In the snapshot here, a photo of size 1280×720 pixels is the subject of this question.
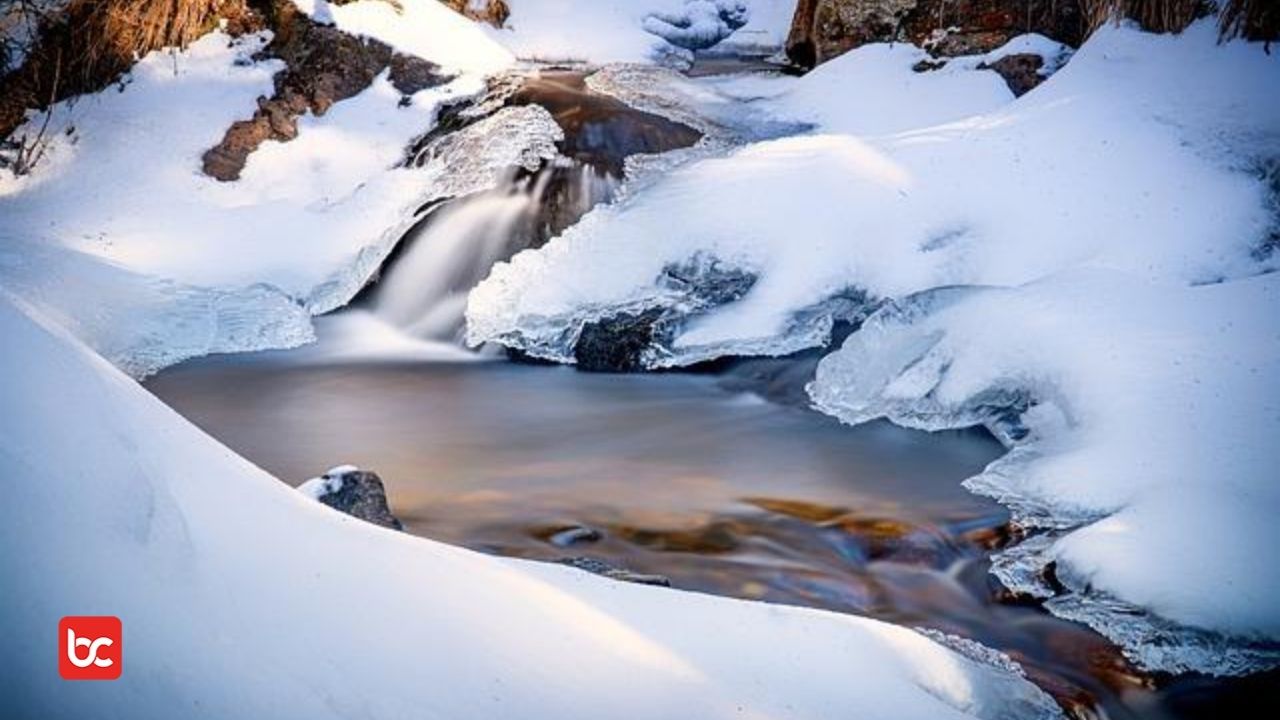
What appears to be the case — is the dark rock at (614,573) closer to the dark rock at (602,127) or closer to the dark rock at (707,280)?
the dark rock at (707,280)

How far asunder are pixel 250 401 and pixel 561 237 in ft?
7.35

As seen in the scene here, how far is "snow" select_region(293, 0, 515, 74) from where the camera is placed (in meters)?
8.88

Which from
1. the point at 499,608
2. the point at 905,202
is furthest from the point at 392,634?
the point at 905,202

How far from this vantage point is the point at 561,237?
6973 mm

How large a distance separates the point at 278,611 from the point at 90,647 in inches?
11.8

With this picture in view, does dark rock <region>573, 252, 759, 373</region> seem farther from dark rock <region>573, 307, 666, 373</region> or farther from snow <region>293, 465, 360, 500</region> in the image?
snow <region>293, 465, 360, 500</region>

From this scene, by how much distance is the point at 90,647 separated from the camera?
1.38 metres

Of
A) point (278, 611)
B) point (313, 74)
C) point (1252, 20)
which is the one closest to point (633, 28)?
point (313, 74)

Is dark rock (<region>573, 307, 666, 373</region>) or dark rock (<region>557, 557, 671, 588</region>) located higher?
dark rock (<region>557, 557, 671, 588</region>)

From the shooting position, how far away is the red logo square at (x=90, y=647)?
51.4 inches

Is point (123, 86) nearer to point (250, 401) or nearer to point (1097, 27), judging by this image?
point (250, 401)

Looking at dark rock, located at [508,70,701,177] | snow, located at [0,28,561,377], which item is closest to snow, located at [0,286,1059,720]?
snow, located at [0,28,561,377]

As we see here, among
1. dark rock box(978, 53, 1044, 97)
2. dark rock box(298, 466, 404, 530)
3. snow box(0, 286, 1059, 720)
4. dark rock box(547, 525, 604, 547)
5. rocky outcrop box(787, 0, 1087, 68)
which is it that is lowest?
dark rock box(547, 525, 604, 547)

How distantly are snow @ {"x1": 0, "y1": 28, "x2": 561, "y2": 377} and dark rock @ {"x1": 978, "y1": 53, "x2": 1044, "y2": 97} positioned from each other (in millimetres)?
3588
